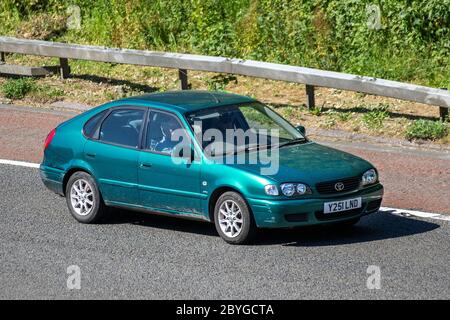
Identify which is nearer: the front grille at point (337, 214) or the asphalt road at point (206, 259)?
the asphalt road at point (206, 259)

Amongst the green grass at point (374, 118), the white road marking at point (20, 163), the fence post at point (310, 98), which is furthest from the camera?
the fence post at point (310, 98)

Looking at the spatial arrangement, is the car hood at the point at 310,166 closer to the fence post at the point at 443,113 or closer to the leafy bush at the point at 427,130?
the leafy bush at the point at 427,130

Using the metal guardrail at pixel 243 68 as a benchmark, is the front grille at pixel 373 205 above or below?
below

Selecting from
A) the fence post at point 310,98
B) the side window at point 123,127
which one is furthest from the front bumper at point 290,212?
the fence post at point 310,98

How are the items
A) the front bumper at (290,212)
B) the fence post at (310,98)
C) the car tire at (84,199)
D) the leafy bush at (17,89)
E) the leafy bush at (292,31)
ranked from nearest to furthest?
1. the front bumper at (290,212)
2. the car tire at (84,199)
3. the fence post at (310,98)
4. the leafy bush at (292,31)
5. the leafy bush at (17,89)

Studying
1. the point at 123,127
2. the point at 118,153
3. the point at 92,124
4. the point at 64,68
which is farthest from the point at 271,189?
the point at 64,68

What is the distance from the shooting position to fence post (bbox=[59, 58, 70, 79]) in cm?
2073

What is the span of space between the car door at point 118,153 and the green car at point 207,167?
1 centimetres

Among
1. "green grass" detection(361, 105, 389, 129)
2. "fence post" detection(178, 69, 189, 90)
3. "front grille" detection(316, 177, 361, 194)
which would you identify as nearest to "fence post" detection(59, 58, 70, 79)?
"fence post" detection(178, 69, 189, 90)

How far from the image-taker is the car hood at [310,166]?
1163 centimetres

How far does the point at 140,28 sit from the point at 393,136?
759 centimetres

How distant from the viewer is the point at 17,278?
36.1ft
